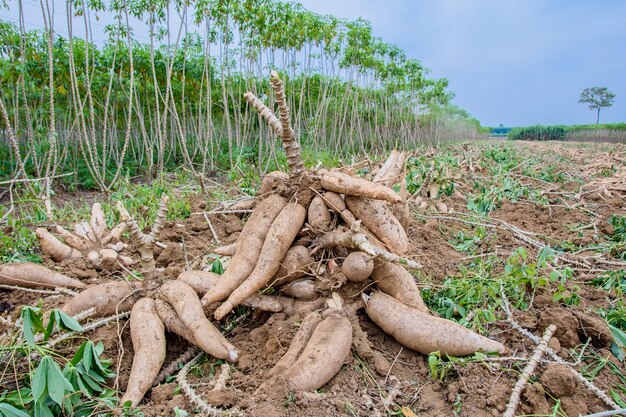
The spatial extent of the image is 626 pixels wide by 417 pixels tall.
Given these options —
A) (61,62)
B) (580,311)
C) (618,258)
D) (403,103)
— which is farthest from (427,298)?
(403,103)

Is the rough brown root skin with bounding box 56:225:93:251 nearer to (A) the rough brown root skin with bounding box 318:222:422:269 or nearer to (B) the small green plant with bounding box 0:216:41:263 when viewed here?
(B) the small green plant with bounding box 0:216:41:263

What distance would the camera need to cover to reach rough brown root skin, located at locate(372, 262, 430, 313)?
1989mm

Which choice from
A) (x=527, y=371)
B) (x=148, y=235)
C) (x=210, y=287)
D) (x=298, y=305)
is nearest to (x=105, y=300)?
(x=148, y=235)

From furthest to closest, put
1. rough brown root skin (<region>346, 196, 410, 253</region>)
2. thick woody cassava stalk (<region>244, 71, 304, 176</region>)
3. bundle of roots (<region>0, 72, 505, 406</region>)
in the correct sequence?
rough brown root skin (<region>346, 196, 410, 253</region>)
thick woody cassava stalk (<region>244, 71, 304, 176</region>)
bundle of roots (<region>0, 72, 505, 406</region>)

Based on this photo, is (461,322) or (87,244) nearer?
(461,322)

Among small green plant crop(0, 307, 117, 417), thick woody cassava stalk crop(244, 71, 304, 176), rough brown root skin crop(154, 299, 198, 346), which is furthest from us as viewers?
thick woody cassava stalk crop(244, 71, 304, 176)

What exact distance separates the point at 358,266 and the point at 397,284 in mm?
272

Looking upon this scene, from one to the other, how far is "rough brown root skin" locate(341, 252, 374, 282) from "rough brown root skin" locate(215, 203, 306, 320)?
1.18 feet

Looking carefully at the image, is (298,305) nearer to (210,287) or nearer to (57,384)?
(210,287)

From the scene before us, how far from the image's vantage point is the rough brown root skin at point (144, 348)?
1621mm

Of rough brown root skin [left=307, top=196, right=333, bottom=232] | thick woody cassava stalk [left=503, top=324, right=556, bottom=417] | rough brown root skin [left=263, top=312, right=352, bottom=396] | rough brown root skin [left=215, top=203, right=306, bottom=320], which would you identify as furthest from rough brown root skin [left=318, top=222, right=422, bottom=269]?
thick woody cassava stalk [left=503, top=324, right=556, bottom=417]

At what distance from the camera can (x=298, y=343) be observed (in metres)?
1.73

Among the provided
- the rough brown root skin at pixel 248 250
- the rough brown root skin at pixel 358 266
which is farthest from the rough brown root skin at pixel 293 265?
the rough brown root skin at pixel 358 266

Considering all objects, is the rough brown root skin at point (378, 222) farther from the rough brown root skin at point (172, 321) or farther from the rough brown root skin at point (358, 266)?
the rough brown root skin at point (172, 321)
